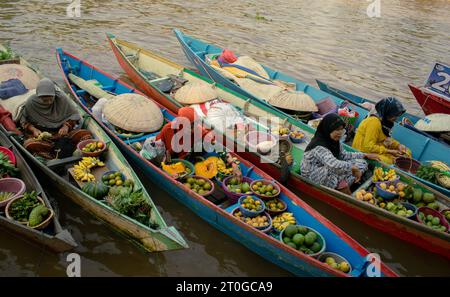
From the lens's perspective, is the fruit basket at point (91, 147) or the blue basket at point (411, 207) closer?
the blue basket at point (411, 207)

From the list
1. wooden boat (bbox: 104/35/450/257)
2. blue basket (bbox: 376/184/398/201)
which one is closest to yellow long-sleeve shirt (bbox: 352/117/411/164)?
wooden boat (bbox: 104/35/450/257)

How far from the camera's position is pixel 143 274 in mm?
4730

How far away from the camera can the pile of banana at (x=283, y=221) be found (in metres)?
4.82

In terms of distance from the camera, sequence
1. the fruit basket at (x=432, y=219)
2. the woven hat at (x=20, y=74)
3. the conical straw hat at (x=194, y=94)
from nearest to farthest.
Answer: the fruit basket at (x=432, y=219), the woven hat at (x=20, y=74), the conical straw hat at (x=194, y=94)

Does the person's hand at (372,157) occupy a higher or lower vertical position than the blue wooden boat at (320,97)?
lower

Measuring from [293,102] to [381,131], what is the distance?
2.03 metres

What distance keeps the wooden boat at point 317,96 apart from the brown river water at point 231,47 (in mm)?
1900

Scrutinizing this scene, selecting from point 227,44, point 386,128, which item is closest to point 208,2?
point 227,44

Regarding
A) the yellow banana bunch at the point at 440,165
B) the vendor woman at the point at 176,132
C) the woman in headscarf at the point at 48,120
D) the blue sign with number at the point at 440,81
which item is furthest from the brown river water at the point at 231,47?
the blue sign with number at the point at 440,81

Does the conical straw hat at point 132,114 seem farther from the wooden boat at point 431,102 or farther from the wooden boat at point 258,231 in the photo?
the wooden boat at point 431,102

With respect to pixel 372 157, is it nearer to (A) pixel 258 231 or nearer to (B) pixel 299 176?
(B) pixel 299 176

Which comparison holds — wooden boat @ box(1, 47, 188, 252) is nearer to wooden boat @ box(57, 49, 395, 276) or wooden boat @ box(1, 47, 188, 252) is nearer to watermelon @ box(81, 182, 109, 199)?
watermelon @ box(81, 182, 109, 199)

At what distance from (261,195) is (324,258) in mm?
1267
